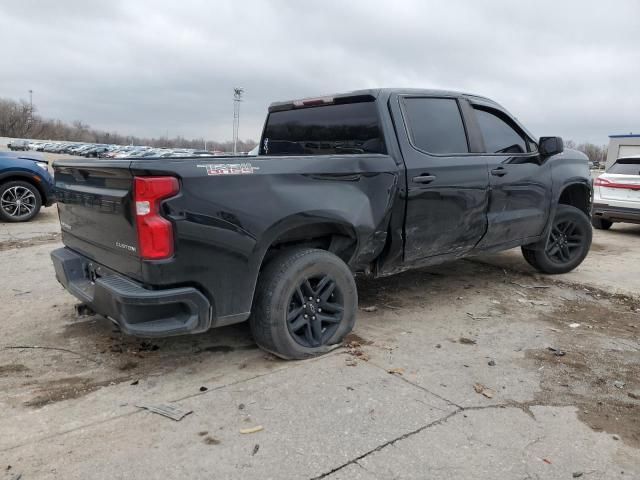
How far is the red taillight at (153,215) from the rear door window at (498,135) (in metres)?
3.30

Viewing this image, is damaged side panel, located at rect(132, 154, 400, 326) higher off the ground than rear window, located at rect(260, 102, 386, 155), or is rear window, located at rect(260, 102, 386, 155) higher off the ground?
rear window, located at rect(260, 102, 386, 155)

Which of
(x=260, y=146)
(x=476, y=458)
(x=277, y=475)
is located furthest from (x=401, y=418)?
(x=260, y=146)

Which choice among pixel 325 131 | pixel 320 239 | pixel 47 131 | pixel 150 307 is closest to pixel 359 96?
pixel 325 131

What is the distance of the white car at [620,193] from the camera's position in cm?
1014

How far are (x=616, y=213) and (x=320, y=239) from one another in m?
8.51

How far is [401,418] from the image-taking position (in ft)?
9.93

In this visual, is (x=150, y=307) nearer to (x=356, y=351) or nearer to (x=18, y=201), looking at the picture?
(x=356, y=351)

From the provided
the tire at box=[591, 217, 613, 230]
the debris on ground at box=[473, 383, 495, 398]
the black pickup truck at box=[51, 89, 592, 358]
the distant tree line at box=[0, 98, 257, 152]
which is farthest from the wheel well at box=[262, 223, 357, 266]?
the distant tree line at box=[0, 98, 257, 152]

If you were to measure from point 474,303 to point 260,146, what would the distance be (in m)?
2.74

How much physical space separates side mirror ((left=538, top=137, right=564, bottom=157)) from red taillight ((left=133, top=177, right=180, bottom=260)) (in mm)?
4108

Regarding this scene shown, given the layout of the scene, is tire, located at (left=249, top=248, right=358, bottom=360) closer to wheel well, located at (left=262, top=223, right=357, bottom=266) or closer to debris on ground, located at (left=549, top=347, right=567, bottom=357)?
wheel well, located at (left=262, top=223, right=357, bottom=266)

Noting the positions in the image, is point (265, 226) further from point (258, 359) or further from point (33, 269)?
point (33, 269)

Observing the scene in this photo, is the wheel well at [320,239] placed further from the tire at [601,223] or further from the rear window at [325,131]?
the tire at [601,223]

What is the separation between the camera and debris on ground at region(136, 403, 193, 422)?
300 cm
